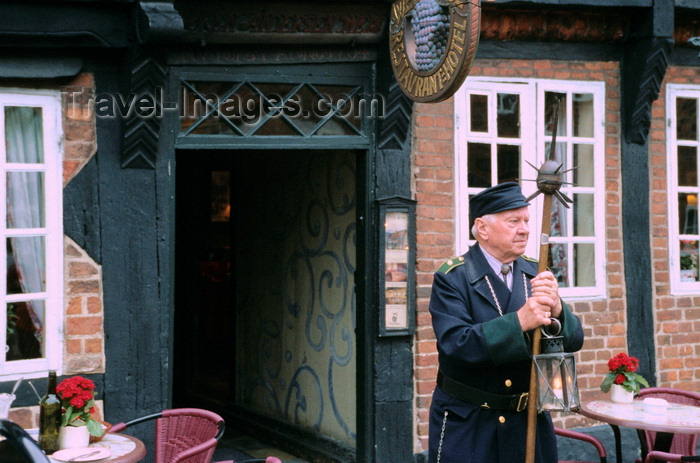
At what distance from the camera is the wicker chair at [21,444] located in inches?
121

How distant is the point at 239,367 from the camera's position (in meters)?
9.38

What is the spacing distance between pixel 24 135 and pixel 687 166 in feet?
17.6

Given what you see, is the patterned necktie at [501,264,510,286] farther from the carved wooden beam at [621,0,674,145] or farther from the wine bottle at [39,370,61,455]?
the carved wooden beam at [621,0,674,145]

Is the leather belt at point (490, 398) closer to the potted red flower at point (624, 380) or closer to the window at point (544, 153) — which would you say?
the potted red flower at point (624, 380)

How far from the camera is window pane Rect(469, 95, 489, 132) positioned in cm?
716

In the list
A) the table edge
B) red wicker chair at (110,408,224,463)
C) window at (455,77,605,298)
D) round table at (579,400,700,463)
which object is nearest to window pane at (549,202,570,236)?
window at (455,77,605,298)

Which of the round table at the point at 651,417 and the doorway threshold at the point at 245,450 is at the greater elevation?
the round table at the point at 651,417

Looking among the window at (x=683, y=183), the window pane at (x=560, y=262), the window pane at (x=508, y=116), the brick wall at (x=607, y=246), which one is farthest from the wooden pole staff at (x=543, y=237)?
the window at (x=683, y=183)

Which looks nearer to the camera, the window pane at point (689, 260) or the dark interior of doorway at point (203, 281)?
the window pane at point (689, 260)

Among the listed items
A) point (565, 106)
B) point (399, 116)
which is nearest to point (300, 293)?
point (399, 116)

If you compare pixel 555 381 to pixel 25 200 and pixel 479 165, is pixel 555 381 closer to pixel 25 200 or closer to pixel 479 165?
pixel 479 165

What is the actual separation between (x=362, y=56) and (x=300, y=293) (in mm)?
2405

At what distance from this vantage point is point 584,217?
7621mm

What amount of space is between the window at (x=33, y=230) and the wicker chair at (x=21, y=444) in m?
2.75
